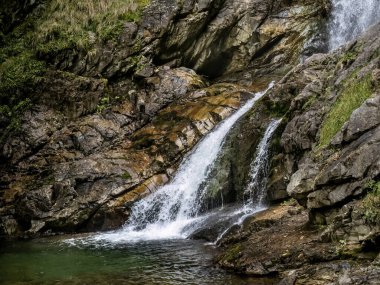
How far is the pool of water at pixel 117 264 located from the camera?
10.6 meters

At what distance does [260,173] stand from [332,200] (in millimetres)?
7414

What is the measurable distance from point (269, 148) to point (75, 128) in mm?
11153

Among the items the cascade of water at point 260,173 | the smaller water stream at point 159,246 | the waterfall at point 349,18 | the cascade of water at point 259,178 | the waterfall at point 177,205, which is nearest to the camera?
the smaller water stream at point 159,246

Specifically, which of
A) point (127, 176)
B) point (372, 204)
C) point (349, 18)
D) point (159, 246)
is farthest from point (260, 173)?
point (349, 18)

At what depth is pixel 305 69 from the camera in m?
18.5

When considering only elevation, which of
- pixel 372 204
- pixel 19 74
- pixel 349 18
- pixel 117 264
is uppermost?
pixel 19 74

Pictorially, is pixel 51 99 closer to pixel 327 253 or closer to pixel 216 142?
Result: pixel 216 142

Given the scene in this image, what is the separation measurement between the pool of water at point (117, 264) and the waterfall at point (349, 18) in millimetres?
17087

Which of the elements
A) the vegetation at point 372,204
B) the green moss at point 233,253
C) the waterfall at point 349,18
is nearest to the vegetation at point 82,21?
the waterfall at point 349,18

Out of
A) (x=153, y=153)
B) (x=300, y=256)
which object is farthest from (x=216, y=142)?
(x=300, y=256)

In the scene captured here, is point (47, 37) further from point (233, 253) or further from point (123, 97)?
point (233, 253)

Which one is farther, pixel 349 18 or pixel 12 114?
pixel 349 18

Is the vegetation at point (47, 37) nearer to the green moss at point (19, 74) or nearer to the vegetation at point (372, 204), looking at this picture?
the green moss at point (19, 74)

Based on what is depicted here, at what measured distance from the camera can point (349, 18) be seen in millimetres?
25734
